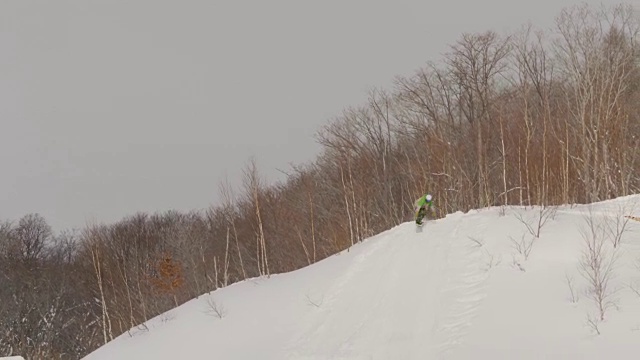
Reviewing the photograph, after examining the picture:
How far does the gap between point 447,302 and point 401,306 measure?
1.17m

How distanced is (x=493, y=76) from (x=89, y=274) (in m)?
40.0

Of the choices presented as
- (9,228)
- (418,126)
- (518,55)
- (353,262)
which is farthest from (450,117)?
(9,228)

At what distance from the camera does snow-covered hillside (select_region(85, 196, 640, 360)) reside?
7941 mm

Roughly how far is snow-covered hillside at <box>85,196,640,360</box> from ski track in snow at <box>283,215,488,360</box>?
0.03m

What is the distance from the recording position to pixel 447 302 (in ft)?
32.9

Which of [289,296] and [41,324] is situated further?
[41,324]

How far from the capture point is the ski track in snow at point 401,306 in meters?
9.24

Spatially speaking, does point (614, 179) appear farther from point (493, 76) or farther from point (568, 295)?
point (568, 295)

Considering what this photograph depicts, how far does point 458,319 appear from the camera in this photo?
9.21 meters

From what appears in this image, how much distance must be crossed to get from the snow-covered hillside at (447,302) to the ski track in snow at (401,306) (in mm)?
35

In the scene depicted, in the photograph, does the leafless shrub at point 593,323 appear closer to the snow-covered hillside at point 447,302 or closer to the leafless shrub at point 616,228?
the snow-covered hillside at point 447,302

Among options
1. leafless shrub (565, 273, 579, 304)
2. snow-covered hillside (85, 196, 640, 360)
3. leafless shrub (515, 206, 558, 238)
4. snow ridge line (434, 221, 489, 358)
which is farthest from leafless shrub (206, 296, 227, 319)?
leafless shrub (565, 273, 579, 304)

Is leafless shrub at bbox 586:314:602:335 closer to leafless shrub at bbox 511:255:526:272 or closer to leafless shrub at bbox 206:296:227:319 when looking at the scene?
leafless shrub at bbox 511:255:526:272

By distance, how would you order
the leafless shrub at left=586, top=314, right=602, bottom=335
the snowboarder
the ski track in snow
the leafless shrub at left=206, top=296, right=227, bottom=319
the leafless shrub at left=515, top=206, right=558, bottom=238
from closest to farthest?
1. the leafless shrub at left=586, top=314, right=602, bottom=335
2. the ski track in snow
3. the leafless shrub at left=515, top=206, right=558, bottom=238
4. the leafless shrub at left=206, top=296, right=227, bottom=319
5. the snowboarder
